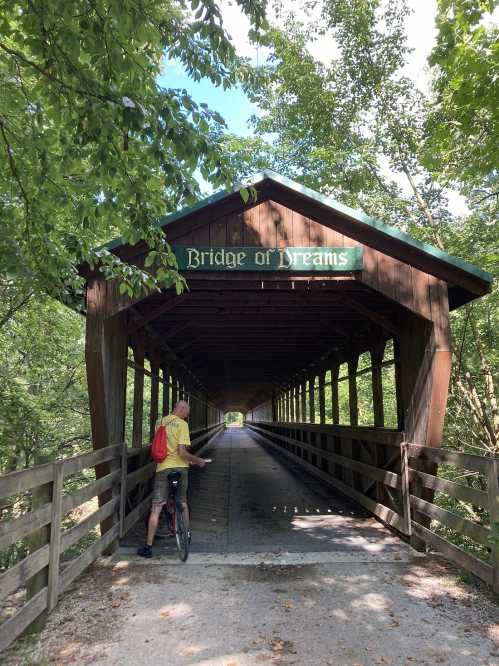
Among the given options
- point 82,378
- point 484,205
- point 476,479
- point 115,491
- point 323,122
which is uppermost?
point 323,122

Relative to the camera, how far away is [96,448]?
5.74m

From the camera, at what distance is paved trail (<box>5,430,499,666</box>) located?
3322 mm

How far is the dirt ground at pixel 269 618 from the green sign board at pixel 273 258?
3345mm

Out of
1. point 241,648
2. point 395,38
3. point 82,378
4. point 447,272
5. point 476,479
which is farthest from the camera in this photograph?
point 82,378

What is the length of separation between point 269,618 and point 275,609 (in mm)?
174

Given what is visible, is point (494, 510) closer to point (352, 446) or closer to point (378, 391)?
point (378, 391)

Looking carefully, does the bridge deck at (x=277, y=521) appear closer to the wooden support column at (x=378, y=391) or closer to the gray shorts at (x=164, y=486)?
the gray shorts at (x=164, y=486)

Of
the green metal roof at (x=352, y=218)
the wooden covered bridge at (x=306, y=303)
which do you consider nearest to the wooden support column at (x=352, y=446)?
the wooden covered bridge at (x=306, y=303)

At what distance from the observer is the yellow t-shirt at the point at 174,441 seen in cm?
563

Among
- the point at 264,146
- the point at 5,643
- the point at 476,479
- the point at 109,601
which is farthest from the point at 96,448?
the point at 264,146

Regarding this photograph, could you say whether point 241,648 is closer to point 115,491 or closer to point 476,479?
point 115,491

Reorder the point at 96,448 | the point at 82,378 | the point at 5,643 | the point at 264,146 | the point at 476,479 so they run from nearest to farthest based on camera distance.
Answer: the point at 5,643
the point at 96,448
the point at 476,479
the point at 82,378
the point at 264,146

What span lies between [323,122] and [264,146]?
5202mm

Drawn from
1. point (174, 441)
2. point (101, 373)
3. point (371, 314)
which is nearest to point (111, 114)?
point (101, 373)
